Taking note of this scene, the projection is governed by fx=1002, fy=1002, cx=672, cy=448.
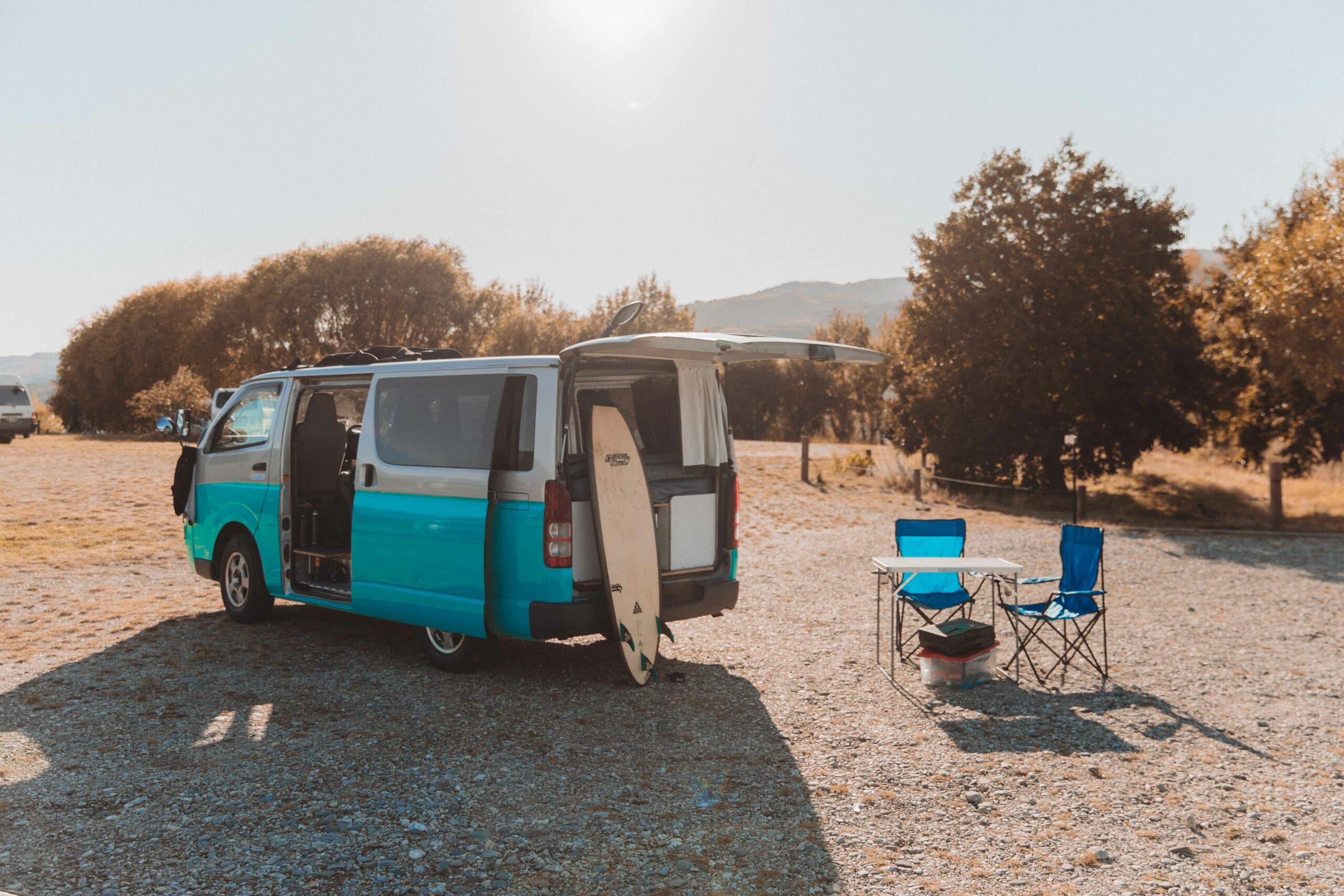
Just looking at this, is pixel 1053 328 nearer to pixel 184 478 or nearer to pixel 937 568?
pixel 937 568

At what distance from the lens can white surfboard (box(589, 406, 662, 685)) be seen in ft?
19.5

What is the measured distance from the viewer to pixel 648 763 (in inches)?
198

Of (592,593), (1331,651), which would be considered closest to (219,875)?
(592,593)

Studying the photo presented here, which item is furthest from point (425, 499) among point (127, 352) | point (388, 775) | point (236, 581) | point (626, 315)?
point (127, 352)

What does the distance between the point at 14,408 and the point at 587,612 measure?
103ft

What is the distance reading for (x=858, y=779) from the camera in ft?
15.9

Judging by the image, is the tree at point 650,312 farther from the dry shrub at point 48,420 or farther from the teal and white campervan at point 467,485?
the teal and white campervan at point 467,485

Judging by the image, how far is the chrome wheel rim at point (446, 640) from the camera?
6493 millimetres

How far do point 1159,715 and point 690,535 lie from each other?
3066 mm

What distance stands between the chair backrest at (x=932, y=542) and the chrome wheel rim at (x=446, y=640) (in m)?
3.35

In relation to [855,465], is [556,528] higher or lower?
higher

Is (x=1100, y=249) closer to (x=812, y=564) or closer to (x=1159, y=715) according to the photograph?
(x=812, y=564)

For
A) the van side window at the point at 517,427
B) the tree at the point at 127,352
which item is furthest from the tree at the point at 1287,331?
the tree at the point at 127,352

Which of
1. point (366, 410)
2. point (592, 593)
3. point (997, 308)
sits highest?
point (997, 308)
